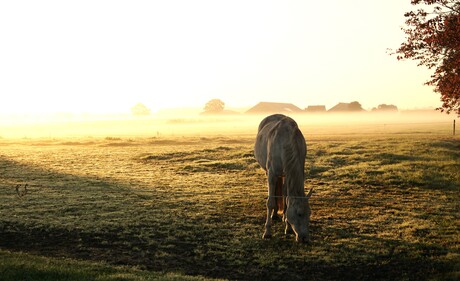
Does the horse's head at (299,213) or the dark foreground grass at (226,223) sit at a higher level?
the horse's head at (299,213)

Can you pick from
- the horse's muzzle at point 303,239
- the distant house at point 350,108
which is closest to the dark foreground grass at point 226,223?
the horse's muzzle at point 303,239

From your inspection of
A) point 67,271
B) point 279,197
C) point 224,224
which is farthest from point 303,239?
point 67,271

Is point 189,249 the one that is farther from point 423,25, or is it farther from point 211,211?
point 423,25

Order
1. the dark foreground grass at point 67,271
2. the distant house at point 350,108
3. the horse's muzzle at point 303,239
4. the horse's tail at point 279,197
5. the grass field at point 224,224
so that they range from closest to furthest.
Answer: the dark foreground grass at point 67,271, the grass field at point 224,224, the horse's muzzle at point 303,239, the horse's tail at point 279,197, the distant house at point 350,108

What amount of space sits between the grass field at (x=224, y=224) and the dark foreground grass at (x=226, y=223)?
4cm

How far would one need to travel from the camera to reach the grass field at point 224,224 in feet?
30.5

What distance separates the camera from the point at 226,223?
13.3 m

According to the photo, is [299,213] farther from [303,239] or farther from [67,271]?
[67,271]

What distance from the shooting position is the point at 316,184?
808 inches

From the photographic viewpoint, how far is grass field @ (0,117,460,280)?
9.30 metres

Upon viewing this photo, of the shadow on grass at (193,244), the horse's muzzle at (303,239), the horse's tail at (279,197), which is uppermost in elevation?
the horse's tail at (279,197)

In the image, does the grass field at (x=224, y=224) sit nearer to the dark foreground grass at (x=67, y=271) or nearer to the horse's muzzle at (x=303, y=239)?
the dark foreground grass at (x=67, y=271)

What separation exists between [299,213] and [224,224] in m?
3.60

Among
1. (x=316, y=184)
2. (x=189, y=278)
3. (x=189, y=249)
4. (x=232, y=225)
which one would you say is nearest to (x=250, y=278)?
(x=189, y=278)
